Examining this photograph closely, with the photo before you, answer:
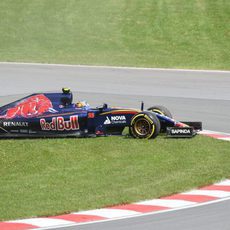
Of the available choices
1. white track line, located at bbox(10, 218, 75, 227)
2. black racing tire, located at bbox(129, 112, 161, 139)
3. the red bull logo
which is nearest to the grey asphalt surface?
black racing tire, located at bbox(129, 112, 161, 139)

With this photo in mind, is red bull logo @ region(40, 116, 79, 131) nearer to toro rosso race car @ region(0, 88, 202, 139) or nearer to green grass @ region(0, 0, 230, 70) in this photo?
toro rosso race car @ region(0, 88, 202, 139)

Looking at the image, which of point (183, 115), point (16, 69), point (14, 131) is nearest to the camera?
point (14, 131)

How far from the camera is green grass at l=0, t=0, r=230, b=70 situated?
4166 cm

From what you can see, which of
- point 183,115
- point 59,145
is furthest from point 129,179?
point 183,115

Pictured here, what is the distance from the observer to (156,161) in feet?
60.0

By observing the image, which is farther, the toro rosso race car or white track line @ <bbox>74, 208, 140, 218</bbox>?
the toro rosso race car

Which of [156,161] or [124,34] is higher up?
[124,34]

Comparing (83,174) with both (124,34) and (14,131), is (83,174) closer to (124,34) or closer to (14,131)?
(14,131)

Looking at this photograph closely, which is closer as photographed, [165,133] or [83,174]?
[83,174]

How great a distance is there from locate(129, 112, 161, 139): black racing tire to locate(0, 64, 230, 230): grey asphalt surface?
3.40m

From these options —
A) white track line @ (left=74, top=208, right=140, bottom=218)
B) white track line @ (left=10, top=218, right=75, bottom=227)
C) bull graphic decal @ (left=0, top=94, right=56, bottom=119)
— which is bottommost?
white track line @ (left=10, top=218, right=75, bottom=227)

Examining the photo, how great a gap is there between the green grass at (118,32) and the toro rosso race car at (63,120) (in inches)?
709

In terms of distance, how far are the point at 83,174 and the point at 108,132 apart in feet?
15.6

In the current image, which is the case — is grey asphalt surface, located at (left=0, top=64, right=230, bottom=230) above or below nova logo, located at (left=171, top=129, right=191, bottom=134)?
above
